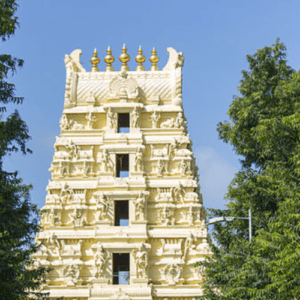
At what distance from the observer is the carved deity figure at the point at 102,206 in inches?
1478

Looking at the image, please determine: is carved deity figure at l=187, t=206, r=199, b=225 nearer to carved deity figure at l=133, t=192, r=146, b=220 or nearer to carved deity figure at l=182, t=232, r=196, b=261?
carved deity figure at l=182, t=232, r=196, b=261

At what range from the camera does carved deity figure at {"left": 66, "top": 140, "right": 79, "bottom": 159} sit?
129ft

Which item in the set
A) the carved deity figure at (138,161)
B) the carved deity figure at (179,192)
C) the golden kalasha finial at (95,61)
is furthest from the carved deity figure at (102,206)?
the golden kalasha finial at (95,61)

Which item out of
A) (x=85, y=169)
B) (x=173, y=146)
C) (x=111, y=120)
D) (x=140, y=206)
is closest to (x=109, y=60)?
(x=111, y=120)

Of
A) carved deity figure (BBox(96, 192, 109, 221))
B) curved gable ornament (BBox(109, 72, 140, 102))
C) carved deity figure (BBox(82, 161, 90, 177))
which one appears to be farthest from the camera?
curved gable ornament (BBox(109, 72, 140, 102))

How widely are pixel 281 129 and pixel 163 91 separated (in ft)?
55.3

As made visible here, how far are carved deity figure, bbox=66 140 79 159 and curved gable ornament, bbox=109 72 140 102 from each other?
3.74 meters

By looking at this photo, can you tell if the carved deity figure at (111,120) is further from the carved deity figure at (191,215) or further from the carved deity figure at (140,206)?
the carved deity figure at (191,215)

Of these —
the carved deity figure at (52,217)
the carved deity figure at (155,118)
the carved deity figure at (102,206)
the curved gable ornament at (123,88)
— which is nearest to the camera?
the carved deity figure at (102,206)

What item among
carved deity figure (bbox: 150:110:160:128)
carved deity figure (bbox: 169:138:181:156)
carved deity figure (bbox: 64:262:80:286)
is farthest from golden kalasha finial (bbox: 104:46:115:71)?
carved deity figure (bbox: 64:262:80:286)

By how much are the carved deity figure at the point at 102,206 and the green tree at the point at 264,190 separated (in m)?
8.96

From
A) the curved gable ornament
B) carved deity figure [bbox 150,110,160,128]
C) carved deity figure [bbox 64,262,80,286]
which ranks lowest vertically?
carved deity figure [bbox 64,262,80,286]

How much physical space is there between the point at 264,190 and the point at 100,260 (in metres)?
13.0

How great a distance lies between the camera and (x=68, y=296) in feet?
117
